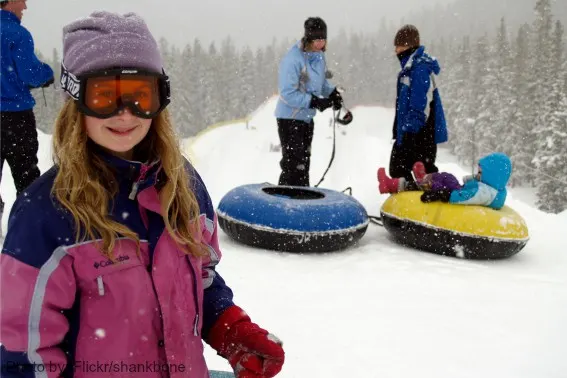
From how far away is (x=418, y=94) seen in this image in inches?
218

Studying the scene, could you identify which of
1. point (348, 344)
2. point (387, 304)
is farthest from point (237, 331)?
point (387, 304)

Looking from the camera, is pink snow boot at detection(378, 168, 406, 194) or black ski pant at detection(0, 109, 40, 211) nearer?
black ski pant at detection(0, 109, 40, 211)

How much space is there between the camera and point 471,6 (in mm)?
168500

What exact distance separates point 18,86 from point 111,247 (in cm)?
344

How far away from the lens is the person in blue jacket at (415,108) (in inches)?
218

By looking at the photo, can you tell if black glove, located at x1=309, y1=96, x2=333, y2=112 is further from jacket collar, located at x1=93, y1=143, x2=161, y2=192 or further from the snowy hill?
jacket collar, located at x1=93, y1=143, x2=161, y2=192

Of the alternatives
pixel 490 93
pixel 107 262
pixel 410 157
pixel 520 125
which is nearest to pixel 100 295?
pixel 107 262

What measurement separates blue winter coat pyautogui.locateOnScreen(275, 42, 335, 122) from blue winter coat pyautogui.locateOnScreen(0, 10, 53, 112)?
2678 mm

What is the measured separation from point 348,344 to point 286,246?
196 cm

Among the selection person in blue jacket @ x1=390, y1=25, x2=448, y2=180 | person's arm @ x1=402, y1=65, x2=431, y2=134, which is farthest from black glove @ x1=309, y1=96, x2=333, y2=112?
person's arm @ x1=402, y1=65, x2=431, y2=134

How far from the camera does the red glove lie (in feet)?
4.95

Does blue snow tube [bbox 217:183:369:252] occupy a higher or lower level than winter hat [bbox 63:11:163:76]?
lower

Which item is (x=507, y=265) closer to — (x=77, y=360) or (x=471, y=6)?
(x=77, y=360)

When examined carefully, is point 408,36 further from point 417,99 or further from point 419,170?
point 419,170
